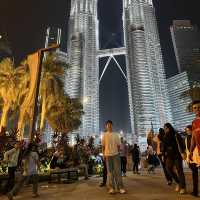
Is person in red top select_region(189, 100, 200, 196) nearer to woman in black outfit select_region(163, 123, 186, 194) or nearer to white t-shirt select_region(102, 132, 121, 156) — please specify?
woman in black outfit select_region(163, 123, 186, 194)

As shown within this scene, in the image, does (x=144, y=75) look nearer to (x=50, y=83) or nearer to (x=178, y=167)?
(x=50, y=83)

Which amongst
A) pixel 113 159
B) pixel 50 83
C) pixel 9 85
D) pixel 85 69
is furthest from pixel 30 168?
pixel 85 69

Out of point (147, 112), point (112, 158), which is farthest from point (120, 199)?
point (147, 112)

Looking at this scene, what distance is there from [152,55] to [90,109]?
128ft

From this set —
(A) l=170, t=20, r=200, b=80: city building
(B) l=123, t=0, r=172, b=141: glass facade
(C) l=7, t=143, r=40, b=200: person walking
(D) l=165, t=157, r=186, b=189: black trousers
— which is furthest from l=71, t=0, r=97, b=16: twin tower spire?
(D) l=165, t=157, r=186, b=189: black trousers

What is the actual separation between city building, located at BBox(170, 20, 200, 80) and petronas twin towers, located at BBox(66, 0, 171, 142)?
239 ft

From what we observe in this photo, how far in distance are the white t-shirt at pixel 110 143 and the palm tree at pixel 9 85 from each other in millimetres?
18848

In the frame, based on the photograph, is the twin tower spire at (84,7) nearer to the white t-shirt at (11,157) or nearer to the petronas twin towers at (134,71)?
the petronas twin towers at (134,71)

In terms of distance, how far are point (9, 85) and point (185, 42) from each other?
187 m

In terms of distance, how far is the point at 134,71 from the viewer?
106812mm

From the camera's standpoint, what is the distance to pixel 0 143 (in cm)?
1038

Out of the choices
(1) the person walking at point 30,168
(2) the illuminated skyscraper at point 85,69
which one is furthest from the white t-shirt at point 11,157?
(2) the illuminated skyscraper at point 85,69

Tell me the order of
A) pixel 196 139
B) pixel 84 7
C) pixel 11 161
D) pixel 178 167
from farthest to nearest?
pixel 84 7
pixel 11 161
pixel 178 167
pixel 196 139

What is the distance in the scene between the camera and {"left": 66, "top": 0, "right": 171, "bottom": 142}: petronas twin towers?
343ft
